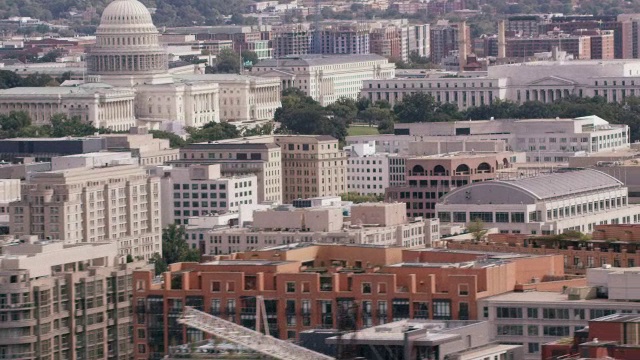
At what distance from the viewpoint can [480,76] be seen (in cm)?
13150

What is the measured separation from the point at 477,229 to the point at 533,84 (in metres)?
65.5

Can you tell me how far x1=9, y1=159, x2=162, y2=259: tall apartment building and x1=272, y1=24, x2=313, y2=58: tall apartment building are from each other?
9036 centimetres

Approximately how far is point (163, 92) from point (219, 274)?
8060 cm

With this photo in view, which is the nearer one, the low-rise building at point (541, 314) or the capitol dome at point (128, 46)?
the low-rise building at point (541, 314)

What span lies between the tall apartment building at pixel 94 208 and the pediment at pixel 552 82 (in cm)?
5083

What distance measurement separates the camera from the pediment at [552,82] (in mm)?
126500

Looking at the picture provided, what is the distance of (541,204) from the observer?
2689 inches

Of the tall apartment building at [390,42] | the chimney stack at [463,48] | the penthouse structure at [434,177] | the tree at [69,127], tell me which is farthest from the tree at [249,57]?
the penthouse structure at [434,177]

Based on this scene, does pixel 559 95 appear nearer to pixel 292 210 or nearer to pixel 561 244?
pixel 292 210

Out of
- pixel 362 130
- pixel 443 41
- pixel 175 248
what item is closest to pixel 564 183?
pixel 175 248

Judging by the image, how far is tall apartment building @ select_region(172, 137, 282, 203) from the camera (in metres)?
85.6

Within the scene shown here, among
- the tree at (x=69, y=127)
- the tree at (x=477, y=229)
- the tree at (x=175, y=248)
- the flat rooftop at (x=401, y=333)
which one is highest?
the tree at (x=69, y=127)

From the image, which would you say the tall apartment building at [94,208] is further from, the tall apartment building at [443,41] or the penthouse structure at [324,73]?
the tall apartment building at [443,41]

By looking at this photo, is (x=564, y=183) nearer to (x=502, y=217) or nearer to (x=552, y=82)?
(x=502, y=217)
